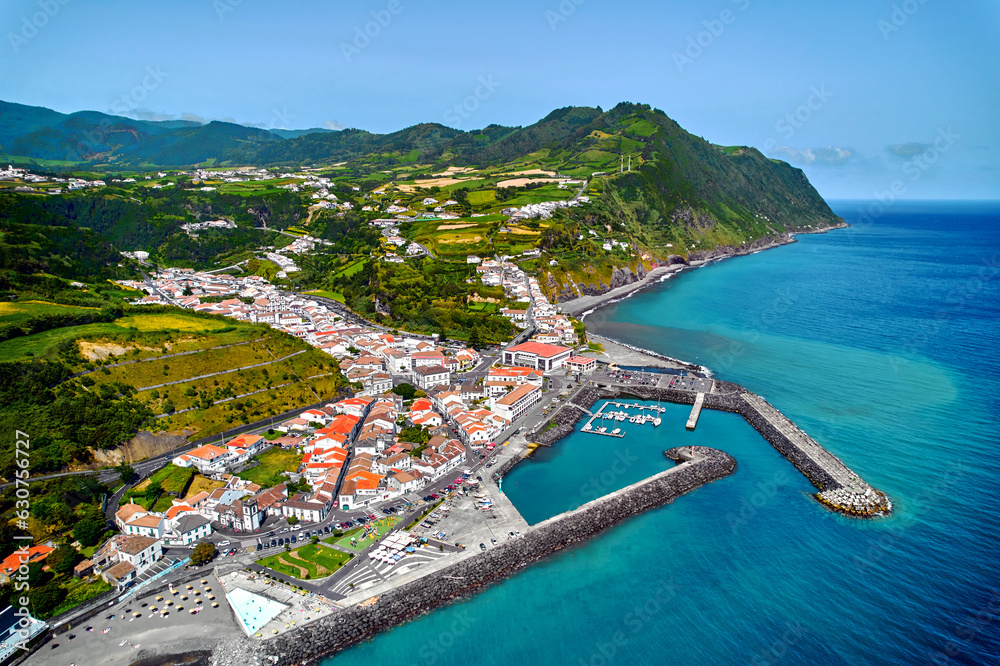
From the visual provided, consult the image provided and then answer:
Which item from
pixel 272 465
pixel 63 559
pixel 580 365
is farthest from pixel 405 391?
pixel 63 559

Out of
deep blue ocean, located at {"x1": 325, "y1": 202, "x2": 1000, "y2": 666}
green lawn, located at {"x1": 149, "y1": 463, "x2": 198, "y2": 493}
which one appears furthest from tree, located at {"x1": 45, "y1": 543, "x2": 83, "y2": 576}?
deep blue ocean, located at {"x1": 325, "y1": 202, "x2": 1000, "y2": 666}

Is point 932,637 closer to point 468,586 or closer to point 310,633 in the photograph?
point 468,586

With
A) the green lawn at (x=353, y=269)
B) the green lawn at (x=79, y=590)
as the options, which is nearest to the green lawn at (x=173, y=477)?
the green lawn at (x=79, y=590)

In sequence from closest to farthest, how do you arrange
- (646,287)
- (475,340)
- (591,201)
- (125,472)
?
1. (125,472)
2. (475,340)
3. (646,287)
4. (591,201)

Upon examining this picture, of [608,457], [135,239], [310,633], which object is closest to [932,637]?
[608,457]

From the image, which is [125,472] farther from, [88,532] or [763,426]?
[763,426]

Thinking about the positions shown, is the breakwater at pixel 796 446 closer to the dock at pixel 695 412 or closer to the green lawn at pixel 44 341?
the dock at pixel 695 412
